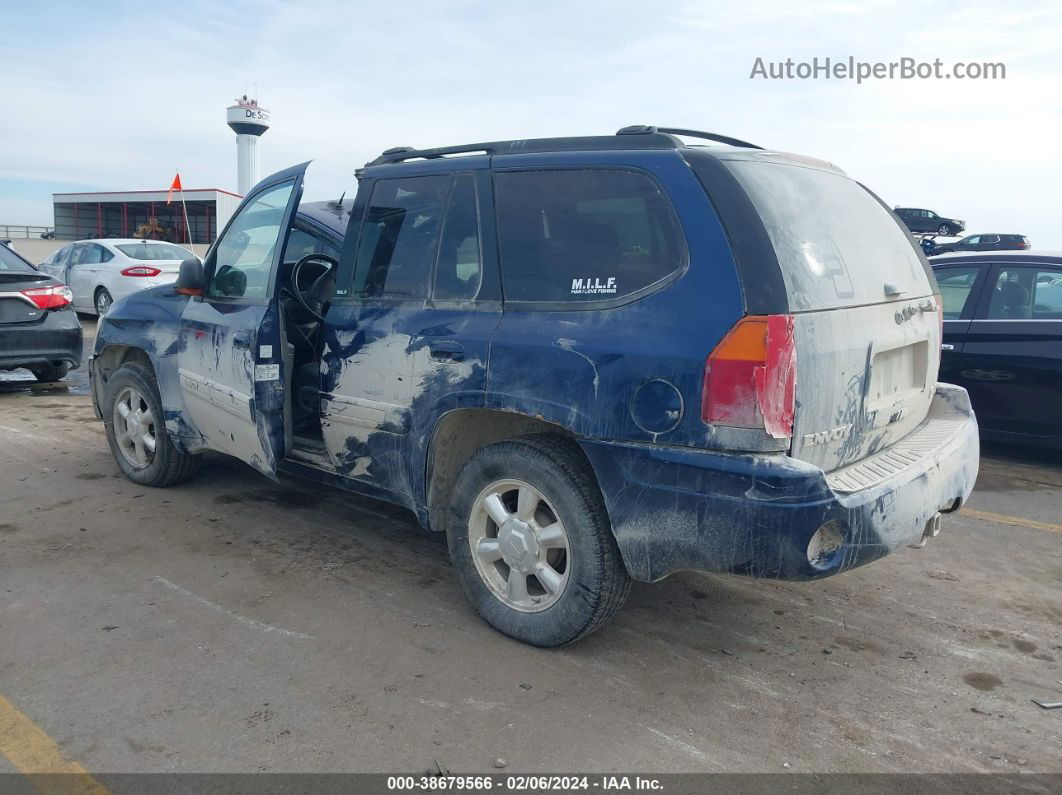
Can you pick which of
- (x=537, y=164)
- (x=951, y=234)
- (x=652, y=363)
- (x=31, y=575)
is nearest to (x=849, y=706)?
(x=652, y=363)

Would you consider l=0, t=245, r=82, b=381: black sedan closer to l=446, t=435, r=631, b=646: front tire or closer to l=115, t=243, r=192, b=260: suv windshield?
l=115, t=243, r=192, b=260: suv windshield

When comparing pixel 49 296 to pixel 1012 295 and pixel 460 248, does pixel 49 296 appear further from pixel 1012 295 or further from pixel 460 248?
pixel 1012 295

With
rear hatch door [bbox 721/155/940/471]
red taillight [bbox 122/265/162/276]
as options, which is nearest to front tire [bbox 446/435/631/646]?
rear hatch door [bbox 721/155/940/471]

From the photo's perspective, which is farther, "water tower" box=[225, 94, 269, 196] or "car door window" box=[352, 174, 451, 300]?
"water tower" box=[225, 94, 269, 196]

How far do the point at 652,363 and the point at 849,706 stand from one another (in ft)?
4.62

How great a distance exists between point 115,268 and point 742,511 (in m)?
14.7

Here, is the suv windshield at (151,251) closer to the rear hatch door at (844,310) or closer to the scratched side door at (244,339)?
the scratched side door at (244,339)

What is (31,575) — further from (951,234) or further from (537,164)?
(951,234)

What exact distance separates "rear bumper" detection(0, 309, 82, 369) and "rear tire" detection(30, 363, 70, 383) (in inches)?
5.4

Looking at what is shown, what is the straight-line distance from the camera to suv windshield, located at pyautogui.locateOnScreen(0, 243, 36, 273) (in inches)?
344

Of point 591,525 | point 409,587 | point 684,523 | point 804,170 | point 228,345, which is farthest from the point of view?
point 228,345

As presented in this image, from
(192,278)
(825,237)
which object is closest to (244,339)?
(192,278)

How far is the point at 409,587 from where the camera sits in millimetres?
4113

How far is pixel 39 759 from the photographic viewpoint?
Answer: 2.75m
